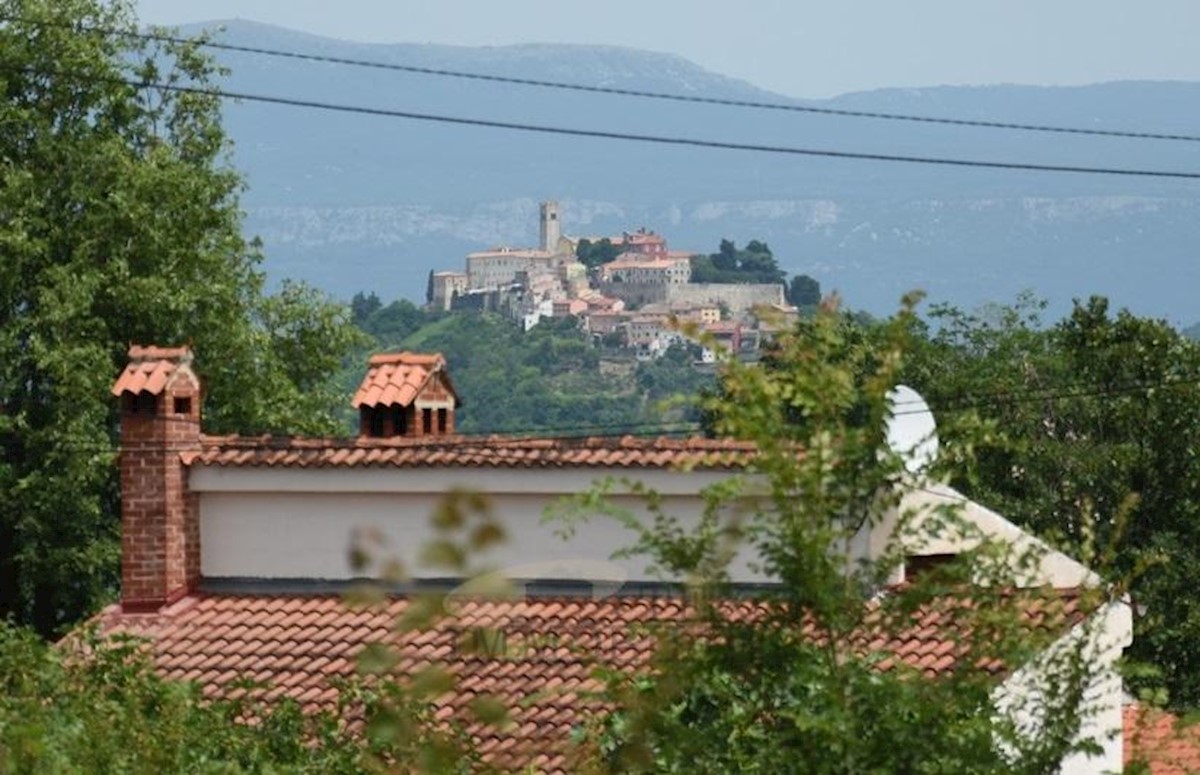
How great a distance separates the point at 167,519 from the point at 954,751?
12850mm

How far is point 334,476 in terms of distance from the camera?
20203 millimetres

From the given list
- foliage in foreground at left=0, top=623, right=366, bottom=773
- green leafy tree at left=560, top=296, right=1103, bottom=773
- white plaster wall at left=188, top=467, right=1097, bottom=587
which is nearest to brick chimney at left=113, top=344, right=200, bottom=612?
white plaster wall at left=188, top=467, right=1097, bottom=587

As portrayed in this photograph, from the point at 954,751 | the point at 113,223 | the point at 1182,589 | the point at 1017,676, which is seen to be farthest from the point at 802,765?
the point at 113,223

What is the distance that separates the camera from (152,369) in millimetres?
21266

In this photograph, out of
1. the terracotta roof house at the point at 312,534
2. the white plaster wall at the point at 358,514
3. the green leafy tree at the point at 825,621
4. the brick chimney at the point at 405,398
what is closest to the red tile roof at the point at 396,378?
the brick chimney at the point at 405,398

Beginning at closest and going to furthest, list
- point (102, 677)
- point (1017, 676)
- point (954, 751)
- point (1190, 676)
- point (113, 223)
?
point (954, 751)
point (1017, 676)
point (102, 677)
point (1190, 676)
point (113, 223)

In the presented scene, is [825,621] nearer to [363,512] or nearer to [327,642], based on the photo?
[327,642]

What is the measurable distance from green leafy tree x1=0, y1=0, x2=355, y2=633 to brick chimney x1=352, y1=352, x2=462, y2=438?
18.2m

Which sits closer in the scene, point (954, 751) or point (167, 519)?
point (954, 751)

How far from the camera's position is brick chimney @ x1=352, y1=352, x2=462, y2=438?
22203 mm

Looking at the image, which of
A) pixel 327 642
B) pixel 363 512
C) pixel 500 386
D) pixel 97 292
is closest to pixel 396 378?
pixel 363 512

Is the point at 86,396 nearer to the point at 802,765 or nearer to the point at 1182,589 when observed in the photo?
the point at 1182,589

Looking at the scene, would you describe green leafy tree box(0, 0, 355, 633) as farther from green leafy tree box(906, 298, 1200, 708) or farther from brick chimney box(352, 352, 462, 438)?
brick chimney box(352, 352, 462, 438)

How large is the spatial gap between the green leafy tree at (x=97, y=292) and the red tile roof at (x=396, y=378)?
18.1 meters
